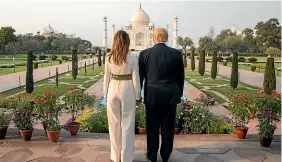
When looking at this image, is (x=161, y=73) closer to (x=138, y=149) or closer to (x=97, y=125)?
(x=138, y=149)

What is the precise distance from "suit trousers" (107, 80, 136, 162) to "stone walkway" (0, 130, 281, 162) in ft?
0.83

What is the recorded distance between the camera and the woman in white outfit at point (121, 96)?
9.86ft

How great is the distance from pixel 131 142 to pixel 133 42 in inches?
2352

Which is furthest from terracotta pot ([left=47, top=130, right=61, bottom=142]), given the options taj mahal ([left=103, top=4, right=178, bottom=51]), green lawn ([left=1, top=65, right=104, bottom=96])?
taj mahal ([left=103, top=4, right=178, bottom=51])

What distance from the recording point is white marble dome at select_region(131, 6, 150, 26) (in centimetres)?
6241

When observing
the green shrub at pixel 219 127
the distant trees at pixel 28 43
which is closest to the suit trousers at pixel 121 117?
the green shrub at pixel 219 127

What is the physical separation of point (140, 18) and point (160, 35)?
6108 centimetres

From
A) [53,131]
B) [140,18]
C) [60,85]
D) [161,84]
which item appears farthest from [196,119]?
[140,18]

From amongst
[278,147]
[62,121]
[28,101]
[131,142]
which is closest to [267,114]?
[278,147]

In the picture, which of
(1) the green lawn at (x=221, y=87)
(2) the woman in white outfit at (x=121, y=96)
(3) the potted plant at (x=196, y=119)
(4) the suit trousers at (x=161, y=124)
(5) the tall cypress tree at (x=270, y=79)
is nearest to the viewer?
(2) the woman in white outfit at (x=121, y=96)

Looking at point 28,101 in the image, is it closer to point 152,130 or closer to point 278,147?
point 152,130

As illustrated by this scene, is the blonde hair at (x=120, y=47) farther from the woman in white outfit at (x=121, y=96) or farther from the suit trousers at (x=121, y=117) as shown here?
the suit trousers at (x=121, y=117)

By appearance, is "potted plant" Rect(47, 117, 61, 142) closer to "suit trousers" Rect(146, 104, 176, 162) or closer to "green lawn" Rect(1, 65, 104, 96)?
"suit trousers" Rect(146, 104, 176, 162)

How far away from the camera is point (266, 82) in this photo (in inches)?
442
